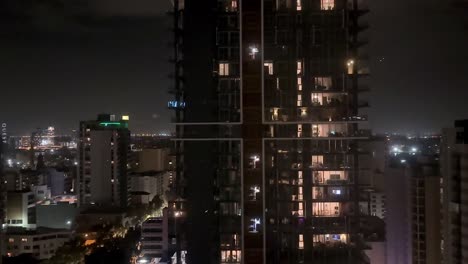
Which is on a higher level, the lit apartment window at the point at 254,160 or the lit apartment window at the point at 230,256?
the lit apartment window at the point at 254,160

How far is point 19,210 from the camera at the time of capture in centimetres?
1157

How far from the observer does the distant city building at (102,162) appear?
1446 cm

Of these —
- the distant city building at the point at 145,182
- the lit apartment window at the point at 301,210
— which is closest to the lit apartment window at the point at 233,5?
the lit apartment window at the point at 301,210

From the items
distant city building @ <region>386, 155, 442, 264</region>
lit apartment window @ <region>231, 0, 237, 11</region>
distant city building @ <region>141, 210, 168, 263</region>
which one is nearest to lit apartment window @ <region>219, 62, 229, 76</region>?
lit apartment window @ <region>231, 0, 237, 11</region>

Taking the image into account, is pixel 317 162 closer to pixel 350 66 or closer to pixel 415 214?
pixel 350 66

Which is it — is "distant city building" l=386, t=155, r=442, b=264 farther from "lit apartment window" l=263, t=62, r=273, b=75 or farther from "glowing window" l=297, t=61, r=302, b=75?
"lit apartment window" l=263, t=62, r=273, b=75

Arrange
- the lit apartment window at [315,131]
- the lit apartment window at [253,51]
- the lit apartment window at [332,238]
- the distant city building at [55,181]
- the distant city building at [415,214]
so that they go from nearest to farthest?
the lit apartment window at [253,51], the lit apartment window at [315,131], the lit apartment window at [332,238], the distant city building at [415,214], the distant city building at [55,181]

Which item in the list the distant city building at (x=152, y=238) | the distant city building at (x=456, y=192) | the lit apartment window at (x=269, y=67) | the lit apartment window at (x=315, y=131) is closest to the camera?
the lit apartment window at (x=315, y=131)

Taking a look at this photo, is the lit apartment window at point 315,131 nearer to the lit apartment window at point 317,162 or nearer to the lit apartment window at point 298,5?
the lit apartment window at point 317,162

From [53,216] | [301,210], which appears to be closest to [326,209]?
[301,210]

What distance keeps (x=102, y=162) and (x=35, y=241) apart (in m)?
4.96

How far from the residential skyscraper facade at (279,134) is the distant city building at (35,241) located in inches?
279

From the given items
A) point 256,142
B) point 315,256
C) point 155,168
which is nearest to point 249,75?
point 256,142

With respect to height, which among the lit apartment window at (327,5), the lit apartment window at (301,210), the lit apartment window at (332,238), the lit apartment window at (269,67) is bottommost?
the lit apartment window at (332,238)
